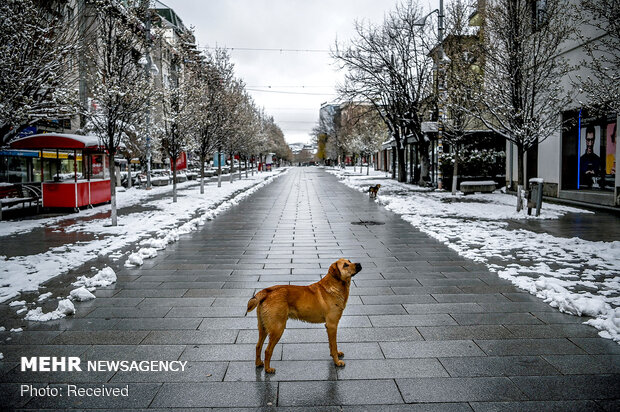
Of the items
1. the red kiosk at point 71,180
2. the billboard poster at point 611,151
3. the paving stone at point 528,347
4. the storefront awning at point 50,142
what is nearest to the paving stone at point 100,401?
the paving stone at point 528,347

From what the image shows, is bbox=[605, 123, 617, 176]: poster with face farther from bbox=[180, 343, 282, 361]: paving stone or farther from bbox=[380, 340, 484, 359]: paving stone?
bbox=[180, 343, 282, 361]: paving stone

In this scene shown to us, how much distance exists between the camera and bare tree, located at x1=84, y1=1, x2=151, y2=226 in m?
12.7

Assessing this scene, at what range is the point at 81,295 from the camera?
19.5 feet

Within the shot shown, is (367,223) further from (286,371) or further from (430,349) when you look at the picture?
(286,371)

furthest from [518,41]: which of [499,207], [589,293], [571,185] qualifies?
[589,293]

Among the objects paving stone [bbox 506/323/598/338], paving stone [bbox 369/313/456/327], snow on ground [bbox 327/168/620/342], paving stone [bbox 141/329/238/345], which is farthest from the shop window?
paving stone [bbox 141/329/238/345]

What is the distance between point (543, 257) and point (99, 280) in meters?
7.43

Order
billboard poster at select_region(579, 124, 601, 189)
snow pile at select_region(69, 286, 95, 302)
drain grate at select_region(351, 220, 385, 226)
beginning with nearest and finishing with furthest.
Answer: snow pile at select_region(69, 286, 95, 302)
drain grate at select_region(351, 220, 385, 226)
billboard poster at select_region(579, 124, 601, 189)

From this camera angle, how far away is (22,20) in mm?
11297

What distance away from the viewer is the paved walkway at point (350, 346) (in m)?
3.51

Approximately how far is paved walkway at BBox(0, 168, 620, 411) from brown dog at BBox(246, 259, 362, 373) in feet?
1.22

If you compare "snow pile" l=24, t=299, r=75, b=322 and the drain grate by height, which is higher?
the drain grate

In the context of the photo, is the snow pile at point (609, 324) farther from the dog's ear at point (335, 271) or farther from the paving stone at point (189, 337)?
the paving stone at point (189, 337)

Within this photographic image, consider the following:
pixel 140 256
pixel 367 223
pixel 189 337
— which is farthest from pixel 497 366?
pixel 367 223
